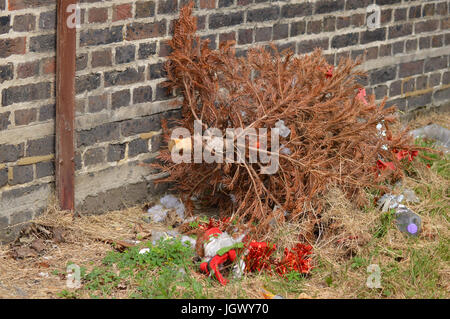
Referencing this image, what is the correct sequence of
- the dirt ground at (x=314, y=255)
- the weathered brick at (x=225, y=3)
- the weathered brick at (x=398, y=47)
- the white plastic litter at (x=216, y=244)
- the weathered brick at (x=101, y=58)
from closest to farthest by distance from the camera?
the dirt ground at (x=314, y=255) → the white plastic litter at (x=216, y=244) → the weathered brick at (x=101, y=58) → the weathered brick at (x=225, y=3) → the weathered brick at (x=398, y=47)

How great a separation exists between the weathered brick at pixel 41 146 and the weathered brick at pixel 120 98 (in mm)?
492

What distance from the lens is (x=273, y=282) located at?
3.95 metres

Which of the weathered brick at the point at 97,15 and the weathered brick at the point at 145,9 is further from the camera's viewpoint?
the weathered brick at the point at 145,9

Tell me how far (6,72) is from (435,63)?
4.51 m

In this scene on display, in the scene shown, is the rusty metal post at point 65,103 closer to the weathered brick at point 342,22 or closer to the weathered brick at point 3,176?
the weathered brick at point 3,176

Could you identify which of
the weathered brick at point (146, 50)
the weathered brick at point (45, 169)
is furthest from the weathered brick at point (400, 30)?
the weathered brick at point (45, 169)

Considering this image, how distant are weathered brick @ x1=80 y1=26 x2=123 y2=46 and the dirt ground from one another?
115 centimetres

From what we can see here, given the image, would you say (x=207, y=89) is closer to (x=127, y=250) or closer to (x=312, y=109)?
(x=312, y=109)

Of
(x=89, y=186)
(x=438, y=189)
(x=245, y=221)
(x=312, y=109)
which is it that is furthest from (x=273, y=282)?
(x=438, y=189)

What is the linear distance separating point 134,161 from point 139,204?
35 centimetres

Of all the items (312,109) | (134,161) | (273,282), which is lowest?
(273,282)

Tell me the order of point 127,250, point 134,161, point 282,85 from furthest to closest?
point 134,161
point 282,85
point 127,250

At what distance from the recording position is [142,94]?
15.7 feet

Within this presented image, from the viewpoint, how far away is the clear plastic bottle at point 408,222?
4.52m
